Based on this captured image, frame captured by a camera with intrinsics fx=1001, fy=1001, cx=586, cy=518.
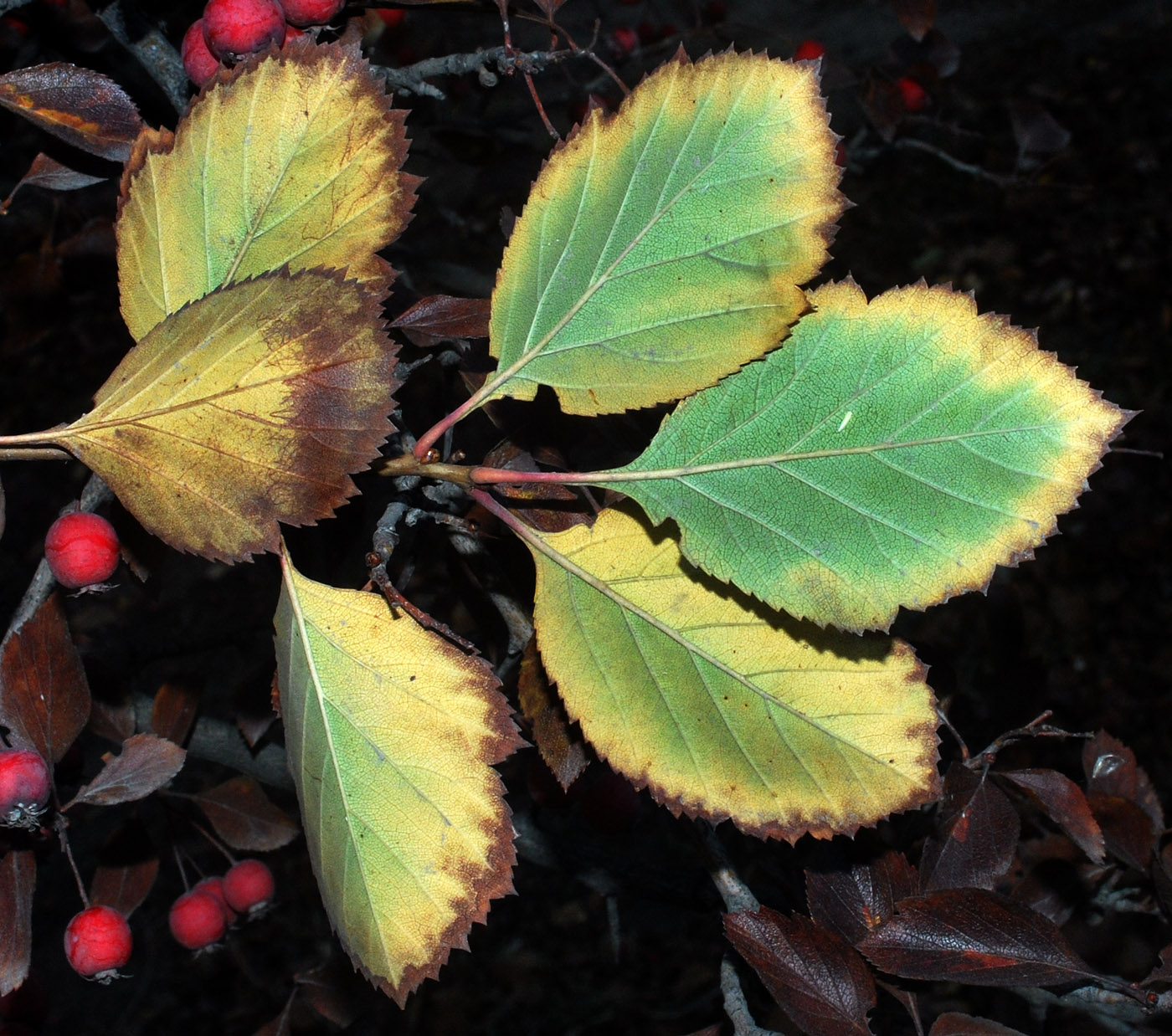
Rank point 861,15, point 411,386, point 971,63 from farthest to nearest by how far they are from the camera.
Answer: point 971,63, point 861,15, point 411,386

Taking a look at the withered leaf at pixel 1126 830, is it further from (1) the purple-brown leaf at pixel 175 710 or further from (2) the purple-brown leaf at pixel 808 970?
(1) the purple-brown leaf at pixel 175 710

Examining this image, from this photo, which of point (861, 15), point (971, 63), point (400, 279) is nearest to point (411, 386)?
point (400, 279)

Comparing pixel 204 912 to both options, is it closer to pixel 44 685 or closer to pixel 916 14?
pixel 44 685

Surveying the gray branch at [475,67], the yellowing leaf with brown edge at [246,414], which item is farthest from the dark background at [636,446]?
the yellowing leaf with brown edge at [246,414]

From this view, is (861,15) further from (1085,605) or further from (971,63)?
(1085,605)

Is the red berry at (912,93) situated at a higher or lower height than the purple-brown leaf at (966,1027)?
higher
